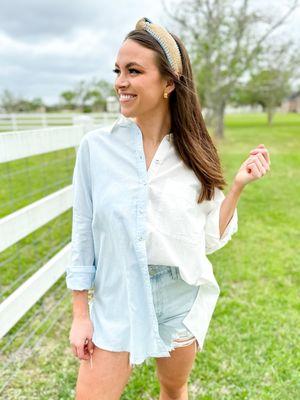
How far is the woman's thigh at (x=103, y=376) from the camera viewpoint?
1342 mm

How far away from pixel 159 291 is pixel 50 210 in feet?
5.00

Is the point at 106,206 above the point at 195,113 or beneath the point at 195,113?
beneath

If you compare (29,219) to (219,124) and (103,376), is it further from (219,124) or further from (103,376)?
(219,124)

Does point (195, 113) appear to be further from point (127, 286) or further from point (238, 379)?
point (238, 379)

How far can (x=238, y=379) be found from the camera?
2.47m

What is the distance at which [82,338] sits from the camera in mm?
1387

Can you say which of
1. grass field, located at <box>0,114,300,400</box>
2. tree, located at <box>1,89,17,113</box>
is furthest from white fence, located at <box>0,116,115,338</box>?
tree, located at <box>1,89,17,113</box>

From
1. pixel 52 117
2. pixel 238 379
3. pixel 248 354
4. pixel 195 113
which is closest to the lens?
pixel 195 113

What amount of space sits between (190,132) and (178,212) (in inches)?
12.6

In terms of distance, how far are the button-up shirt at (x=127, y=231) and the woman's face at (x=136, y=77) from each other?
8cm

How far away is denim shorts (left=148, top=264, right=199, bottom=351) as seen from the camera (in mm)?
1442

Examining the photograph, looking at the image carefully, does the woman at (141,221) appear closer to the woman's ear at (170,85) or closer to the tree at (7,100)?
the woman's ear at (170,85)

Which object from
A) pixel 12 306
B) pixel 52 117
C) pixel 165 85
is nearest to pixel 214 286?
pixel 165 85

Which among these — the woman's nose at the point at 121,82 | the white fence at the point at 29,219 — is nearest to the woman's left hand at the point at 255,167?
the woman's nose at the point at 121,82
